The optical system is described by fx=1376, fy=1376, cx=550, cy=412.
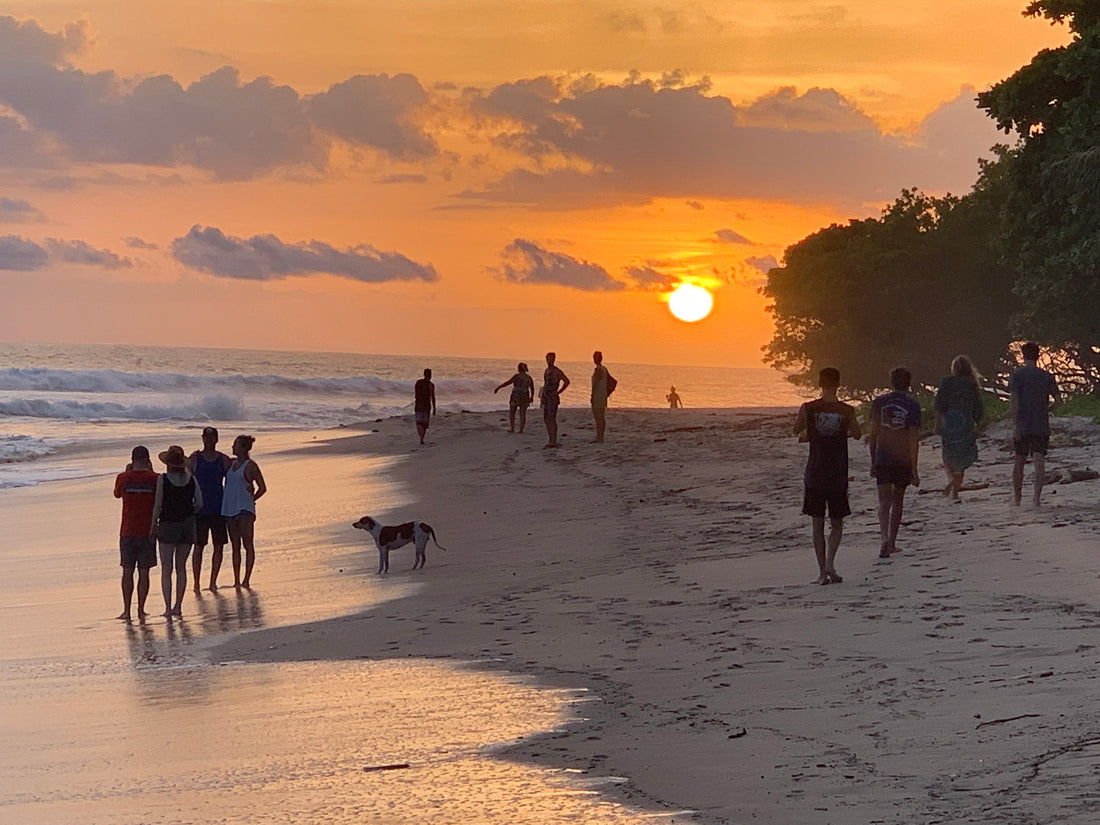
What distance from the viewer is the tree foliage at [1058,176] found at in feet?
87.3

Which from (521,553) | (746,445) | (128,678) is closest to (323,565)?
(521,553)

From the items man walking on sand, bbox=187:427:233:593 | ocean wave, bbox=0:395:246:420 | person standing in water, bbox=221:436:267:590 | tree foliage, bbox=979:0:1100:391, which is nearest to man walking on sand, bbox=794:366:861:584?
person standing in water, bbox=221:436:267:590

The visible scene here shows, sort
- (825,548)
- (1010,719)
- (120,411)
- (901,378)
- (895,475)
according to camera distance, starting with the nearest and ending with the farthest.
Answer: (1010,719)
(825,548)
(895,475)
(901,378)
(120,411)

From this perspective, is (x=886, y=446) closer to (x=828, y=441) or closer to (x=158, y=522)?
(x=828, y=441)

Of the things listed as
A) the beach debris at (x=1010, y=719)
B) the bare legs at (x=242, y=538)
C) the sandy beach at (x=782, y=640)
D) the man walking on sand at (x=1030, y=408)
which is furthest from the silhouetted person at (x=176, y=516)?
the man walking on sand at (x=1030, y=408)

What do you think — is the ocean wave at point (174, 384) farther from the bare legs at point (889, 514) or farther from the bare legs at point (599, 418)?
the bare legs at point (889, 514)

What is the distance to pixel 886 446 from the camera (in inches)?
496

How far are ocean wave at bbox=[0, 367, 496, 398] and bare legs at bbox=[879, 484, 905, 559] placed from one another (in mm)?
72143

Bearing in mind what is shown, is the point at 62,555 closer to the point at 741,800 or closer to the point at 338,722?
the point at 338,722

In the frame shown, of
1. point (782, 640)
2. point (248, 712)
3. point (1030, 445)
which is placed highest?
point (1030, 445)

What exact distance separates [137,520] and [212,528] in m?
1.56

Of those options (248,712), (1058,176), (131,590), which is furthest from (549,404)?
(248,712)

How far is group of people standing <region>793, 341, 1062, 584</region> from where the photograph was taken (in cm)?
1150

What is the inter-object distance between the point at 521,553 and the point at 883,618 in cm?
631
